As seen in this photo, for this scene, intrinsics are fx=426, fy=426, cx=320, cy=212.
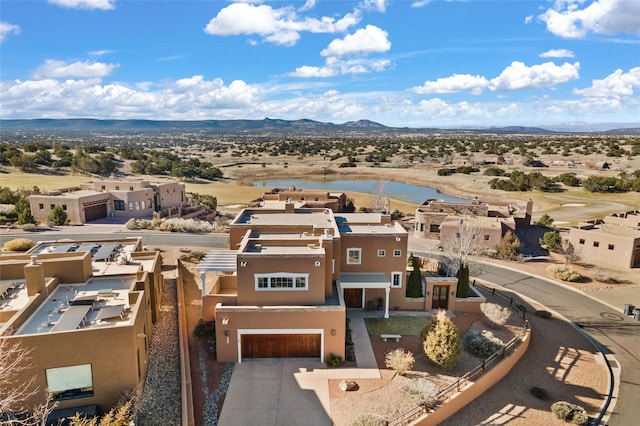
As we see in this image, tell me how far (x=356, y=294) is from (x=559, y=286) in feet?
59.0

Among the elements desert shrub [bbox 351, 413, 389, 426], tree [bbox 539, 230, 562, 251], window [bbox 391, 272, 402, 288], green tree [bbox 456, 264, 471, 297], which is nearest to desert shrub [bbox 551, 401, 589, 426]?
desert shrub [bbox 351, 413, 389, 426]

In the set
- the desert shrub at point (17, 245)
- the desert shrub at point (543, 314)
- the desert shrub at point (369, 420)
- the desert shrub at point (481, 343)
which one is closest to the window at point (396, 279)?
the desert shrub at point (481, 343)

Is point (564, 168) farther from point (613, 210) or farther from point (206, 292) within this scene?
point (206, 292)

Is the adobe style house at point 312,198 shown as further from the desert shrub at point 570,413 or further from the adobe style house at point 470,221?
the desert shrub at point 570,413

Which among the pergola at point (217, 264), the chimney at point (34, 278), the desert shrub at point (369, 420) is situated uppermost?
the chimney at point (34, 278)

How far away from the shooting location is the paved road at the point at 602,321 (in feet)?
64.5

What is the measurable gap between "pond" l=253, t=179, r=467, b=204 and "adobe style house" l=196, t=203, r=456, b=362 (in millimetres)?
52464

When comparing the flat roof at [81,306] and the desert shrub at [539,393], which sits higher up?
the flat roof at [81,306]

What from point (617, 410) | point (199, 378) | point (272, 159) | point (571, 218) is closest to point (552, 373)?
point (617, 410)

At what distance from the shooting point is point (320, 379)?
64.9 ft

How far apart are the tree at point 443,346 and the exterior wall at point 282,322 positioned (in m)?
4.24

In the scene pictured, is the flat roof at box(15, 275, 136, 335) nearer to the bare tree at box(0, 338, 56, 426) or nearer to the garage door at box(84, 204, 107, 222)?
the bare tree at box(0, 338, 56, 426)

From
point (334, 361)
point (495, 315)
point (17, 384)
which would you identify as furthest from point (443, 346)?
point (17, 384)

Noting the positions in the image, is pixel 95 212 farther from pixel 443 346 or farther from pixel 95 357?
pixel 443 346
